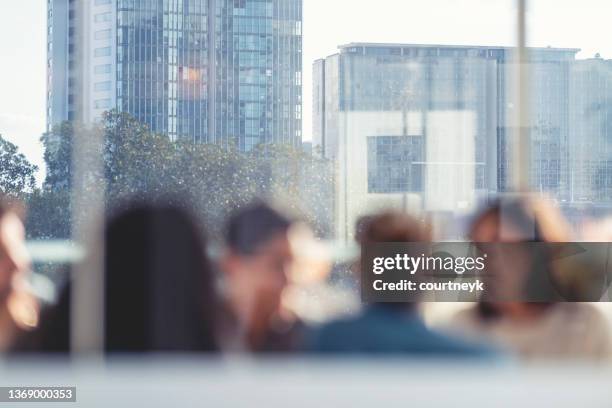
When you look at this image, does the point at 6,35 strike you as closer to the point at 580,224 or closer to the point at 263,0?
the point at 263,0

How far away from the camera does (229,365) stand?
387 centimetres

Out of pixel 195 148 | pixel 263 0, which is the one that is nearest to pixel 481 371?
pixel 195 148

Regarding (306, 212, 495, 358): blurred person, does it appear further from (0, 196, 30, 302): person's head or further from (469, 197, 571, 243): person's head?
(0, 196, 30, 302): person's head

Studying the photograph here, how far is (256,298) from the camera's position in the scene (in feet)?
12.6

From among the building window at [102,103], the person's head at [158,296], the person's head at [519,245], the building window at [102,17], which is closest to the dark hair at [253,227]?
the person's head at [158,296]

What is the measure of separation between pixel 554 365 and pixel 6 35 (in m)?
2.43

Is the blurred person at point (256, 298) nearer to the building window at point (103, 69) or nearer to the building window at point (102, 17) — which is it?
the building window at point (103, 69)

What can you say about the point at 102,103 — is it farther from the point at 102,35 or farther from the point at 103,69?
the point at 102,35

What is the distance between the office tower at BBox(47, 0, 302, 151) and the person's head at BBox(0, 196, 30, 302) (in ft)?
1.21

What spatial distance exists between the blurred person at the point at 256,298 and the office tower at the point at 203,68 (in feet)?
1.46

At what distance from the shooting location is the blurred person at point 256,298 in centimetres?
385

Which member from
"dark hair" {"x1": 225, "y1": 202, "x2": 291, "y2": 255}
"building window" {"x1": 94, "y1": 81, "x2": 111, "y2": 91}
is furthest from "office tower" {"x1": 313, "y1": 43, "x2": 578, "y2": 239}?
"building window" {"x1": 94, "y1": 81, "x2": 111, "y2": 91}

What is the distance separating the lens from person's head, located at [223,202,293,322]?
12.7 feet

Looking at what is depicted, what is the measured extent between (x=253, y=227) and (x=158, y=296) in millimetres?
442
